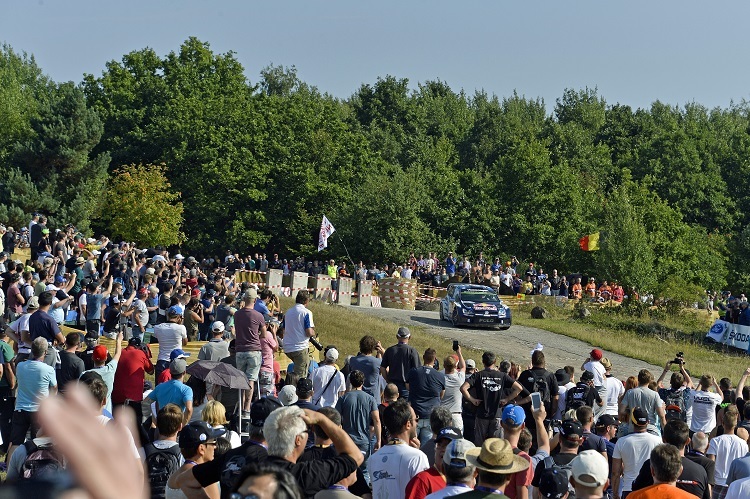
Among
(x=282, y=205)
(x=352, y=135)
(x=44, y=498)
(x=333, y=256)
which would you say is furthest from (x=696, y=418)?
(x=352, y=135)

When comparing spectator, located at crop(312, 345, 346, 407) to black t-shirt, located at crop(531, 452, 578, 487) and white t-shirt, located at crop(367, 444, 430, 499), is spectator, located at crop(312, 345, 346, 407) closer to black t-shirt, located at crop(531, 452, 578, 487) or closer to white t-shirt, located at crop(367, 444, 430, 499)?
black t-shirt, located at crop(531, 452, 578, 487)

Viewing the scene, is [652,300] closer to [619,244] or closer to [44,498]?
[619,244]

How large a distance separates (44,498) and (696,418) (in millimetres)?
13227

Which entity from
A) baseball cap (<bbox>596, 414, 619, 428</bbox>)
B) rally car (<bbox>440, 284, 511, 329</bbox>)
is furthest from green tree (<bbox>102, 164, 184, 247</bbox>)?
baseball cap (<bbox>596, 414, 619, 428</bbox>)

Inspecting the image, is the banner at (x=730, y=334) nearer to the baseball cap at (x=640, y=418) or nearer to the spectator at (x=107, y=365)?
the baseball cap at (x=640, y=418)

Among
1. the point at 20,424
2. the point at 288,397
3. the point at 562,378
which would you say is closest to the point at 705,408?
the point at 562,378

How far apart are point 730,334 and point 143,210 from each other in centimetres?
3587

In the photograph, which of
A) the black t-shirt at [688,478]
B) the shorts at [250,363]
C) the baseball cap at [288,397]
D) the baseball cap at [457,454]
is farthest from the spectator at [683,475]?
the shorts at [250,363]

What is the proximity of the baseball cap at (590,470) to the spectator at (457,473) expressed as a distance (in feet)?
2.67

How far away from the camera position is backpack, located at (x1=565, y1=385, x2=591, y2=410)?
44.3 ft

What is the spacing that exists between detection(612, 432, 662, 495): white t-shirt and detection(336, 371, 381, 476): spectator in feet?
9.41

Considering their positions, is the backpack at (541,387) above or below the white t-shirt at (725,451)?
above

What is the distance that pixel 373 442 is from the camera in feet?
37.5

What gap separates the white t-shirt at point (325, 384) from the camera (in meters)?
13.4
